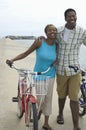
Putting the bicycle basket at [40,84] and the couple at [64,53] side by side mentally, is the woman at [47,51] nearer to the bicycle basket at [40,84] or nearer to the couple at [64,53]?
the couple at [64,53]

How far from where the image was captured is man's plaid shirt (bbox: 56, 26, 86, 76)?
647cm

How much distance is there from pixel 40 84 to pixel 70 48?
797 millimetres

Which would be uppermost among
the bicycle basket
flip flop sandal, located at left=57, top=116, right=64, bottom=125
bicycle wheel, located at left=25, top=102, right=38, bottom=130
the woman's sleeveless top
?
the woman's sleeveless top

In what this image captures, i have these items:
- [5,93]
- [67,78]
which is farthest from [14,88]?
[67,78]

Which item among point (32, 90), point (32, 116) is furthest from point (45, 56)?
point (32, 116)

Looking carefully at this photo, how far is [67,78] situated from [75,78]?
0.14 metres

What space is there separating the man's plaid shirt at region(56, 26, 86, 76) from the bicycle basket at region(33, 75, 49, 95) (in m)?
0.47

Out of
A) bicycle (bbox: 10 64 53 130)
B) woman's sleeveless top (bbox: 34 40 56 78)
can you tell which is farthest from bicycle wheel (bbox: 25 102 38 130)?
woman's sleeveless top (bbox: 34 40 56 78)

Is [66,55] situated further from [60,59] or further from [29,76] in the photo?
[29,76]

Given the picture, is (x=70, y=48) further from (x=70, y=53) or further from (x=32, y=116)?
(x=32, y=116)

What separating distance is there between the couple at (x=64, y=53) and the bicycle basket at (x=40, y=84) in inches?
8.6

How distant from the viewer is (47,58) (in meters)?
6.36

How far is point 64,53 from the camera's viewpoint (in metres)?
6.54

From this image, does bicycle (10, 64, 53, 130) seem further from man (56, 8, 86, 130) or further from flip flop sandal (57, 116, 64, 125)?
flip flop sandal (57, 116, 64, 125)
